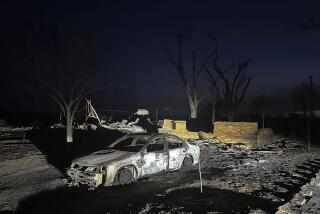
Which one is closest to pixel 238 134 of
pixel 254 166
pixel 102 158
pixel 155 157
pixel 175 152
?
pixel 254 166

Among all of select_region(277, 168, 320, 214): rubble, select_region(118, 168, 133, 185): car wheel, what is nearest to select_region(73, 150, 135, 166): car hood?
select_region(118, 168, 133, 185): car wheel

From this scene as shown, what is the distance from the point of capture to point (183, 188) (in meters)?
9.58

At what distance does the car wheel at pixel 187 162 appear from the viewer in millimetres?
12273

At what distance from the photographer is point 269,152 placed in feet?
53.2

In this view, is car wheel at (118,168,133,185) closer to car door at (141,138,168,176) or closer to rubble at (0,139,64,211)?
car door at (141,138,168,176)

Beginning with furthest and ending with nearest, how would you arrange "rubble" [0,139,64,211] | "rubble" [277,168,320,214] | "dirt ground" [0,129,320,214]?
"rubble" [0,139,64,211] < "dirt ground" [0,129,320,214] < "rubble" [277,168,320,214]

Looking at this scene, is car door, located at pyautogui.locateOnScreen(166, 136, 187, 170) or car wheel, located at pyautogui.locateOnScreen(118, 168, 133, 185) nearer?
car wheel, located at pyautogui.locateOnScreen(118, 168, 133, 185)

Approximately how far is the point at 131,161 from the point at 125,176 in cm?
46

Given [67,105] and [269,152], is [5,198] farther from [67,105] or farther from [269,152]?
[269,152]

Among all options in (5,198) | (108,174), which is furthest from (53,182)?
(108,174)

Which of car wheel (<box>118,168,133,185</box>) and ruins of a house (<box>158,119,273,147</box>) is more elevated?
ruins of a house (<box>158,119,273,147</box>)

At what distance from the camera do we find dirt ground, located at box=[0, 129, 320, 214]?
8.00m

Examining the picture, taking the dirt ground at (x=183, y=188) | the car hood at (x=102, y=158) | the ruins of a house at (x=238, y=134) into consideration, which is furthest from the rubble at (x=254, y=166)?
the car hood at (x=102, y=158)

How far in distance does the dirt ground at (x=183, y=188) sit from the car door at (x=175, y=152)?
30cm
